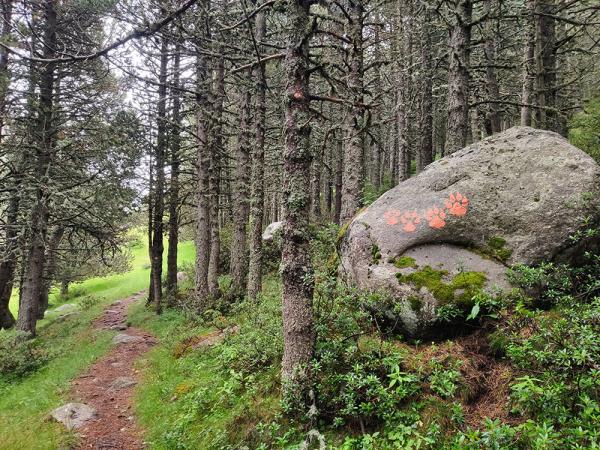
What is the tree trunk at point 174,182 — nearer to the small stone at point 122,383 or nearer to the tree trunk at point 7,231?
the tree trunk at point 7,231

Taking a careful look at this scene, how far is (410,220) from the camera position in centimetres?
657

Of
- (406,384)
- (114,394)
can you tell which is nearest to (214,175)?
(114,394)

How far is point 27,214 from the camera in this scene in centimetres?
1214

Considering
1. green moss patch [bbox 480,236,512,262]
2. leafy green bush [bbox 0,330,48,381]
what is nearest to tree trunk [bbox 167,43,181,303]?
leafy green bush [bbox 0,330,48,381]

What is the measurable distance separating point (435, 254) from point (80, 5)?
13.8m

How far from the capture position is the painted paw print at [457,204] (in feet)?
21.1

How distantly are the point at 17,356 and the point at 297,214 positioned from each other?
10.8 metres

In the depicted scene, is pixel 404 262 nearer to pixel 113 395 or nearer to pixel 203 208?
pixel 113 395

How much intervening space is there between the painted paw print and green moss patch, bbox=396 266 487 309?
110cm

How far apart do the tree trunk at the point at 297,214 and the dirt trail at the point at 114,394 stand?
3931 millimetres

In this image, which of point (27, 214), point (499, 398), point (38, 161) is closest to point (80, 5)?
point (38, 161)

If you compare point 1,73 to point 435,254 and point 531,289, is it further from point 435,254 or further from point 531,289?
point 531,289

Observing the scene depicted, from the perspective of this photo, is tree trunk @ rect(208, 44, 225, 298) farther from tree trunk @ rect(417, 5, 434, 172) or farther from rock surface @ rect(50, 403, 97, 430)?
tree trunk @ rect(417, 5, 434, 172)

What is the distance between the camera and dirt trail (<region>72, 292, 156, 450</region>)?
7207mm
